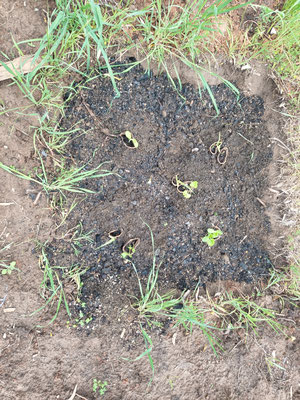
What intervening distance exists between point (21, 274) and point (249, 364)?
1.46 m

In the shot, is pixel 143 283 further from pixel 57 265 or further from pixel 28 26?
pixel 28 26

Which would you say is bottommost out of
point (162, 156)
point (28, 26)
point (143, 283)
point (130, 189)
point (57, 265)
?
point (143, 283)

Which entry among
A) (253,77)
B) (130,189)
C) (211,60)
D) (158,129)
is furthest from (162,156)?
(253,77)

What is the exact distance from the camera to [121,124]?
165 cm

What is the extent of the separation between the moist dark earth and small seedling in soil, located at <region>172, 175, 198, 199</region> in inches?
0.9

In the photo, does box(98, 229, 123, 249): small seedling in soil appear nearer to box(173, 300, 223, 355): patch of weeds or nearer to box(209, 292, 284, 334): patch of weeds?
box(173, 300, 223, 355): patch of weeds

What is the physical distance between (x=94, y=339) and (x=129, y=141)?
112 cm

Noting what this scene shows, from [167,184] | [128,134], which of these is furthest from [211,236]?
[128,134]

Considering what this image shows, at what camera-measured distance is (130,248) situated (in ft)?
5.42

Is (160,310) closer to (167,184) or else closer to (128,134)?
(167,184)

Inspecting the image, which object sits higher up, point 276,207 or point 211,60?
point 211,60

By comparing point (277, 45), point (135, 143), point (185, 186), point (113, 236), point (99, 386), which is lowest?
point (99, 386)

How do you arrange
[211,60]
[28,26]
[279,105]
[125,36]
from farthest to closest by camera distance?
[279,105] < [211,60] < [125,36] < [28,26]

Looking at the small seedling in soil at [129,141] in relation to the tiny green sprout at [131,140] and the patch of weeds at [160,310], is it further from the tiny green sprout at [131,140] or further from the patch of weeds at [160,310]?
the patch of weeds at [160,310]
